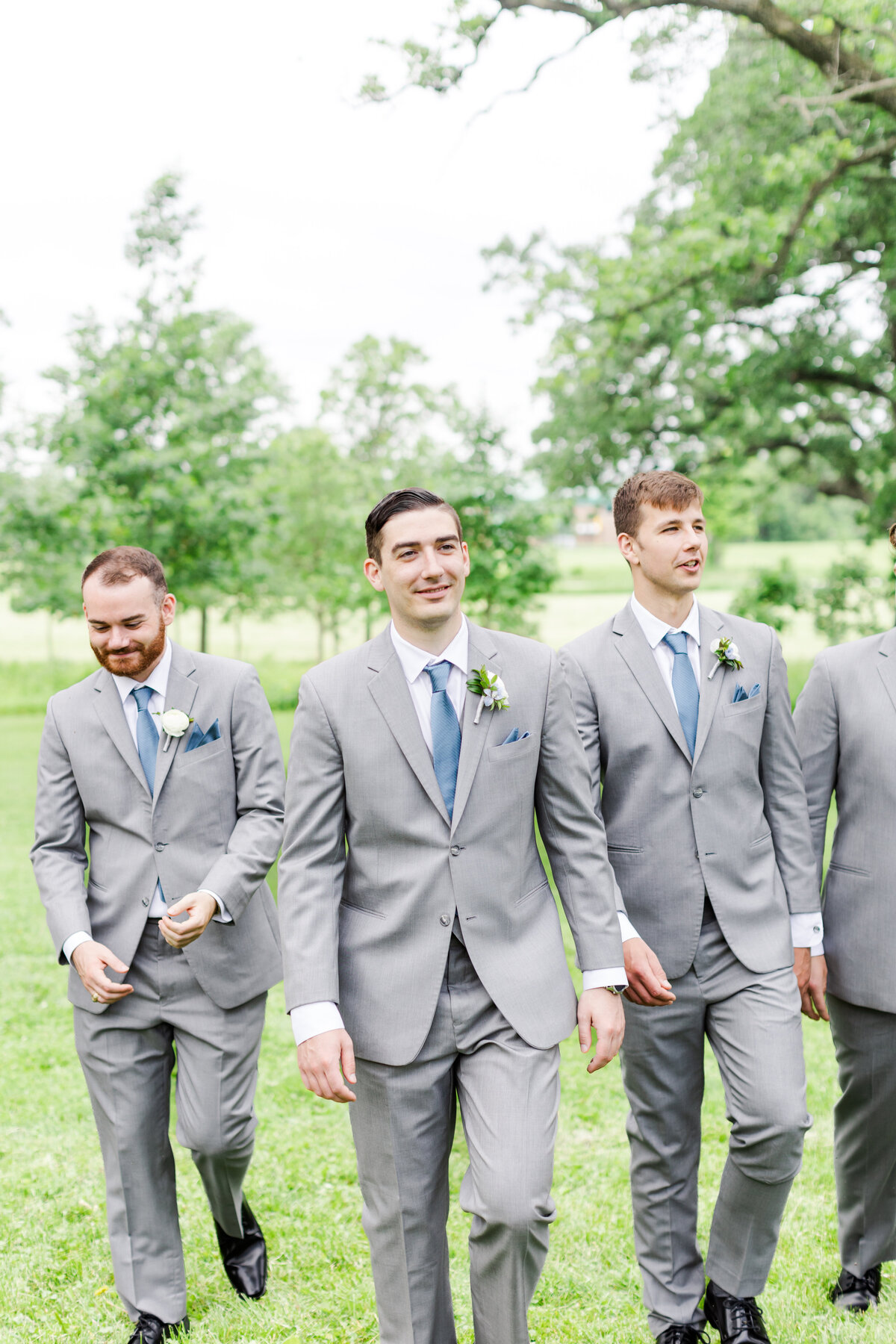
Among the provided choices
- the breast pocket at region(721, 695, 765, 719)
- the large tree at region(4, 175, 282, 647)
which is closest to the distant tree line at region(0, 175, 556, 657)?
the large tree at region(4, 175, 282, 647)

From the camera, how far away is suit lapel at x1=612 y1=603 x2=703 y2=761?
371 cm

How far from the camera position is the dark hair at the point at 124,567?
383 centimetres

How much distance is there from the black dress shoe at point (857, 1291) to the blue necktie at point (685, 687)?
1.98m

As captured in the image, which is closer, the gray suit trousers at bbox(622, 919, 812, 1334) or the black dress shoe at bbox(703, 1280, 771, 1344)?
the gray suit trousers at bbox(622, 919, 812, 1334)

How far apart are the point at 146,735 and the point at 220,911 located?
0.67 meters

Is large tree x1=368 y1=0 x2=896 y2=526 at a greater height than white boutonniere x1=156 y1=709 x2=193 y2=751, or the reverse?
large tree x1=368 y1=0 x2=896 y2=526

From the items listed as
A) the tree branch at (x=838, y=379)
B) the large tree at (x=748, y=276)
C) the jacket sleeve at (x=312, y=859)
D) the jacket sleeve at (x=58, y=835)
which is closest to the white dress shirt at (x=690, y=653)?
the jacket sleeve at (x=312, y=859)

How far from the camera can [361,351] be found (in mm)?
28562

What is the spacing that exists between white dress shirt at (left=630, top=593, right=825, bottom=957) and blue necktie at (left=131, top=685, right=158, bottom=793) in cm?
173

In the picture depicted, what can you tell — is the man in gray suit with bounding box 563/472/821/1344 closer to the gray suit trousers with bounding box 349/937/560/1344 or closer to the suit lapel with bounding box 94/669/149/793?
the gray suit trousers with bounding box 349/937/560/1344

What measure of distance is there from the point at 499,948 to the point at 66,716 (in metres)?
1.78

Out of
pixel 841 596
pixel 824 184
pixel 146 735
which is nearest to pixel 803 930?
pixel 146 735

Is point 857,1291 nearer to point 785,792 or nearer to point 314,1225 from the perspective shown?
point 785,792

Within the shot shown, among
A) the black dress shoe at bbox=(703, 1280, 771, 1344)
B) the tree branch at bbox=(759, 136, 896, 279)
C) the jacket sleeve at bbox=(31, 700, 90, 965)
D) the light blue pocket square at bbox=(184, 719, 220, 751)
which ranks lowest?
the black dress shoe at bbox=(703, 1280, 771, 1344)
